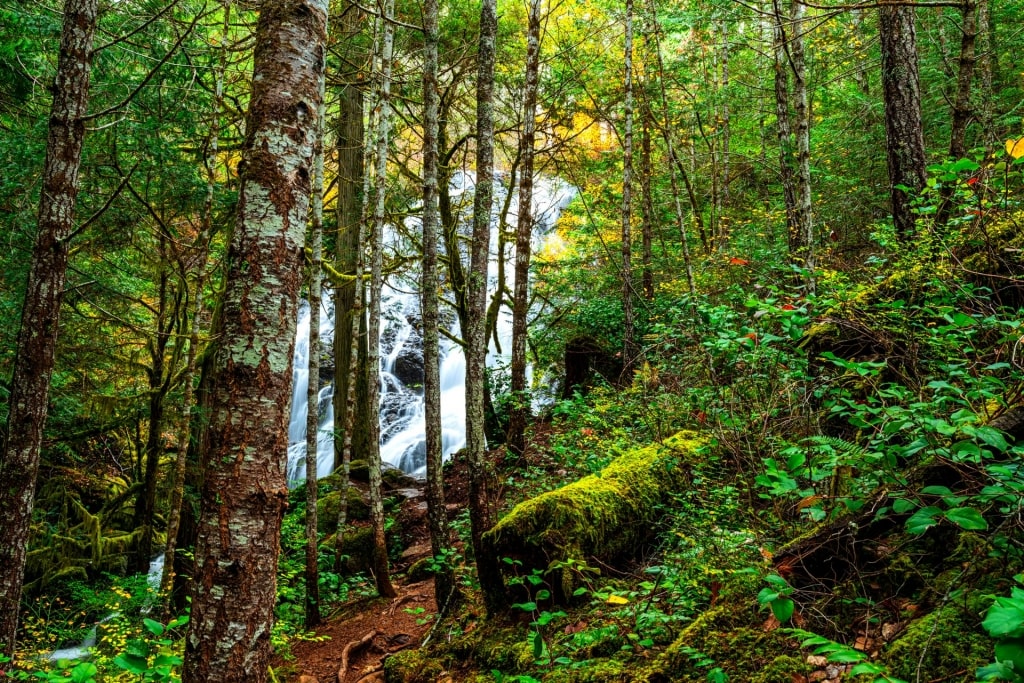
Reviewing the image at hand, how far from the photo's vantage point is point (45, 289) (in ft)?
14.3

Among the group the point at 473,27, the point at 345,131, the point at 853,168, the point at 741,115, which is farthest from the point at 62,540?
the point at 741,115

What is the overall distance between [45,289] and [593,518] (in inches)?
180

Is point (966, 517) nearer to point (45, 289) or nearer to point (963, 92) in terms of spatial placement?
point (45, 289)

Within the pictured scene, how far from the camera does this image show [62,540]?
371 inches

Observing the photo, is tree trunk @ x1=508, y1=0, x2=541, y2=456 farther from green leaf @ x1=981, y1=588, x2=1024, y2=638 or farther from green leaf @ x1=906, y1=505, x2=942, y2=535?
green leaf @ x1=981, y1=588, x2=1024, y2=638

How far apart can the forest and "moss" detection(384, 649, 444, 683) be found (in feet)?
0.13

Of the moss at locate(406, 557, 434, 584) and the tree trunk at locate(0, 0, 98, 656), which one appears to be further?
the moss at locate(406, 557, 434, 584)

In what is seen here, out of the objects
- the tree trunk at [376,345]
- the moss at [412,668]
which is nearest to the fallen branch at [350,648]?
the moss at [412,668]

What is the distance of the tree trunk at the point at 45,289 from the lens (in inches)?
169

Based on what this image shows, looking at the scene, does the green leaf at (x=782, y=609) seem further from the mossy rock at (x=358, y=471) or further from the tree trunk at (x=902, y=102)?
the mossy rock at (x=358, y=471)

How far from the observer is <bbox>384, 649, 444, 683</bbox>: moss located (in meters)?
4.86

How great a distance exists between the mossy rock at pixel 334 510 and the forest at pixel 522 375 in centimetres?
9

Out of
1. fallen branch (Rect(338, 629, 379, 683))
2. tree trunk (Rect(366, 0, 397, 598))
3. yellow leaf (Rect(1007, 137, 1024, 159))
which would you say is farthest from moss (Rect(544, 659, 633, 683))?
tree trunk (Rect(366, 0, 397, 598))

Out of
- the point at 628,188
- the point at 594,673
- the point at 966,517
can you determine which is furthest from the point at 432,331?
the point at 628,188
